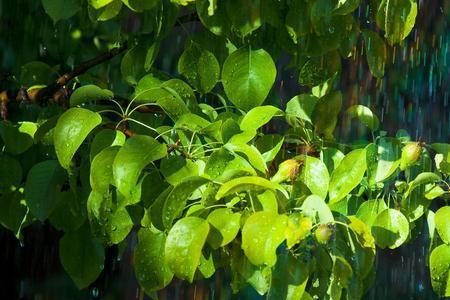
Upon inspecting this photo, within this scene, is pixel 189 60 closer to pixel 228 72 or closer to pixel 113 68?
pixel 228 72

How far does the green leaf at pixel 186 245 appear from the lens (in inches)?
47.1

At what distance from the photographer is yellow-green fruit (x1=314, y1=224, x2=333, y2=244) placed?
3.85 feet

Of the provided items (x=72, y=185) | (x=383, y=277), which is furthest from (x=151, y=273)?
(x=383, y=277)

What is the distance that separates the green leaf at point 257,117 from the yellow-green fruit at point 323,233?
0.80ft

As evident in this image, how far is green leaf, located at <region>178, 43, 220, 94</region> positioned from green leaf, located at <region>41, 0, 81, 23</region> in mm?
189

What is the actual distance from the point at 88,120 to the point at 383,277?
248 centimetres

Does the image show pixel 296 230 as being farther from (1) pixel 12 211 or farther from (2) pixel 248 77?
(1) pixel 12 211

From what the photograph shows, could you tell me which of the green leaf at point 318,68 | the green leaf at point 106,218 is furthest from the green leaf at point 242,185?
the green leaf at point 318,68

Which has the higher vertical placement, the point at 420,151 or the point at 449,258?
the point at 420,151

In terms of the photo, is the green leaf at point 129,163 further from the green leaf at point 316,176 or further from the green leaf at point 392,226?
the green leaf at point 392,226

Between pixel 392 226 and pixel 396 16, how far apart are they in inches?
11.9

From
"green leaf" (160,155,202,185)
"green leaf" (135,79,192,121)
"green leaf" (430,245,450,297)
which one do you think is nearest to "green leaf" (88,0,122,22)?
"green leaf" (135,79,192,121)

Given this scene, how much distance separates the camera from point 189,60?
157 cm

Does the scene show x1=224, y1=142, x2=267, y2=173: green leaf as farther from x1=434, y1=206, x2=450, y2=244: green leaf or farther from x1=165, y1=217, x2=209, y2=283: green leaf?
x1=434, y1=206, x2=450, y2=244: green leaf
